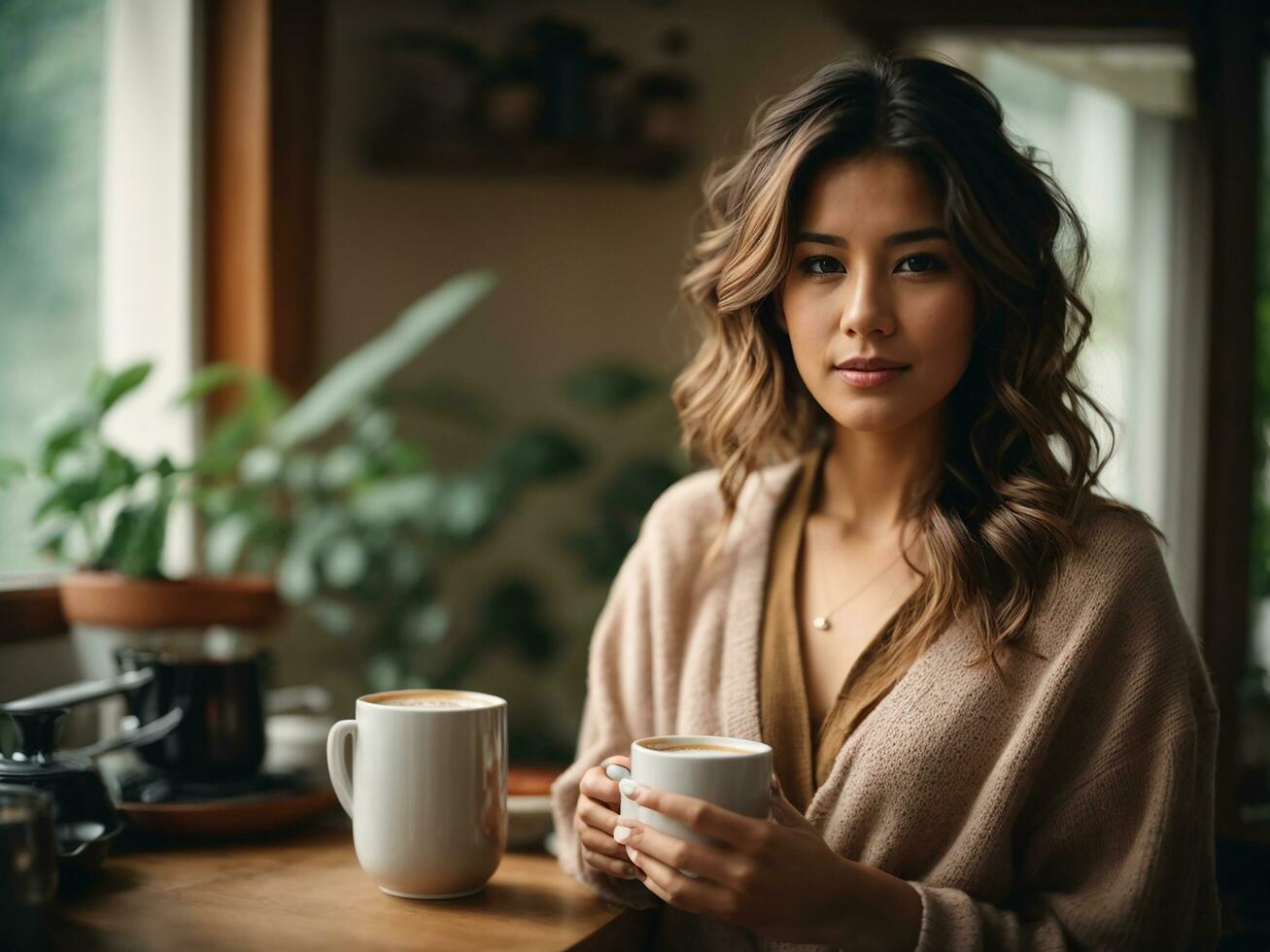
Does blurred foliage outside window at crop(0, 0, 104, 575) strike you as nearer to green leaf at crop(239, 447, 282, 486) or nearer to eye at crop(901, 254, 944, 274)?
green leaf at crop(239, 447, 282, 486)

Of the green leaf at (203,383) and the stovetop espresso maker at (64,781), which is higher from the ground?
the green leaf at (203,383)

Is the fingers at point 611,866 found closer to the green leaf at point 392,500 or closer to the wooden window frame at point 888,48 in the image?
the green leaf at point 392,500

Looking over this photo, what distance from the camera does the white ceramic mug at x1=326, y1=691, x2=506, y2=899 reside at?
960mm

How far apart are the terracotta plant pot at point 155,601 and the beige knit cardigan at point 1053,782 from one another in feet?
1.80

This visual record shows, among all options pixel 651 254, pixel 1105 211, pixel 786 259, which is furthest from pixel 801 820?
pixel 1105 211

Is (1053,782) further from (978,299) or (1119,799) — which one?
(978,299)

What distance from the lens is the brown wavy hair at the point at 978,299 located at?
1.09 meters

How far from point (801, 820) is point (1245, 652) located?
174cm

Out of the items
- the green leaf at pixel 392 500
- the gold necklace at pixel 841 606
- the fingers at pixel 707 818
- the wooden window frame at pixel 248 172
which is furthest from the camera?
the green leaf at pixel 392 500

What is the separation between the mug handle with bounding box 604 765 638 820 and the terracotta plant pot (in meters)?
0.62

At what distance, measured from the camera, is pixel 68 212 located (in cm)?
188

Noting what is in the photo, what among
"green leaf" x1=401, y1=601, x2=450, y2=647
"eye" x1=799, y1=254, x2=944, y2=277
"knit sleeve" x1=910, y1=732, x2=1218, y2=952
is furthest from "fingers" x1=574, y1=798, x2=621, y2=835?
"green leaf" x1=401, y1=601, x2=450, y2=647

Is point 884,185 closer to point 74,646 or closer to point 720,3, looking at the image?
point 74,646

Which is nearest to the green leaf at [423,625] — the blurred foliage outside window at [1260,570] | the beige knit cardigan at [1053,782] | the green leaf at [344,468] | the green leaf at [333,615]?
the green leaf at [333,615]
